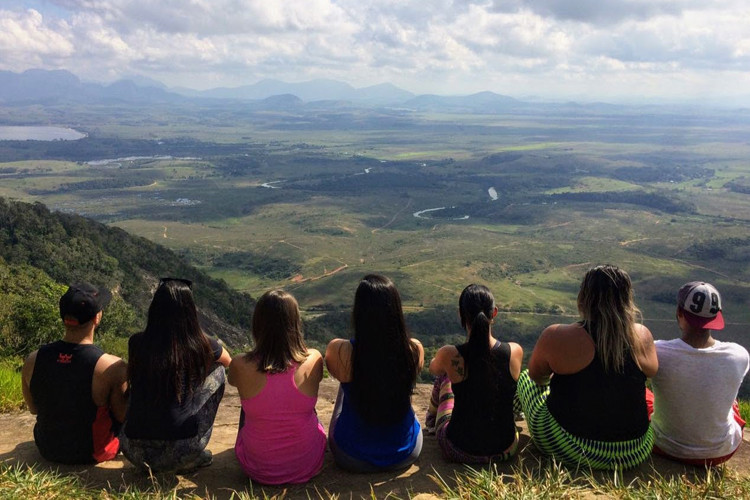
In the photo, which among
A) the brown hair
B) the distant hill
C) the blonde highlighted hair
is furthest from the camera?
the distant hill

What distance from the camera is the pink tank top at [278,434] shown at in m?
4.59

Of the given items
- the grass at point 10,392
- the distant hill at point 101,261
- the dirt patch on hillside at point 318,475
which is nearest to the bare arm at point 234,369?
the dirt patch on hillside at point 318,475

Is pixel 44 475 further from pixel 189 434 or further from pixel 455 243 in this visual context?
pixel 455 243

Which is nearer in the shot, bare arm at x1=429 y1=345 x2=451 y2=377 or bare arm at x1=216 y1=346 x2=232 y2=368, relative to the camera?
bare arm at x1=429 y1=345 x2=451 y2=377

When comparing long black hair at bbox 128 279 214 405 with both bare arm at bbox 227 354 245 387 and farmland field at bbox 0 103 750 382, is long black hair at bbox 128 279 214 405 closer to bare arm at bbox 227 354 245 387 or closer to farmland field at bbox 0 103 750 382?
bare arm at bbox 227 354 245 387

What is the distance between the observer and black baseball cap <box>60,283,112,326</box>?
4.57 meters

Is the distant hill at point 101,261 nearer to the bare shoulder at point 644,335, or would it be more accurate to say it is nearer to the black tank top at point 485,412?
the black tank top at point 485,412

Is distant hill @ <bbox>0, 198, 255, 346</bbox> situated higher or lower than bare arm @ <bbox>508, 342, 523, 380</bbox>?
lower

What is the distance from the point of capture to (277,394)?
4590mm

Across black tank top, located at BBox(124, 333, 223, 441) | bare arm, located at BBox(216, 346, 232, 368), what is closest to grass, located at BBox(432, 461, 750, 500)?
bare arm, located at BBox(216, 346, 232, 368)

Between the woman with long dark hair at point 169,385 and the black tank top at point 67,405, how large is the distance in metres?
0.33

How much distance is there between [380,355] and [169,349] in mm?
1598

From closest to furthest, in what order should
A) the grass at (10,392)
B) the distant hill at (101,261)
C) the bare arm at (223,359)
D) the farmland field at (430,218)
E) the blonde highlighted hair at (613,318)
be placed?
1. the blonde highlighted hair at (613,318)
2. the bare arm at (223,359)
3. the grass at (10,392)
4. the distant hill at (101,261)
5. the farmland field at (430,218)

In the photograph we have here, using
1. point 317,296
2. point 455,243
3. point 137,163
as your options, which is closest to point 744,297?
point 455,243
